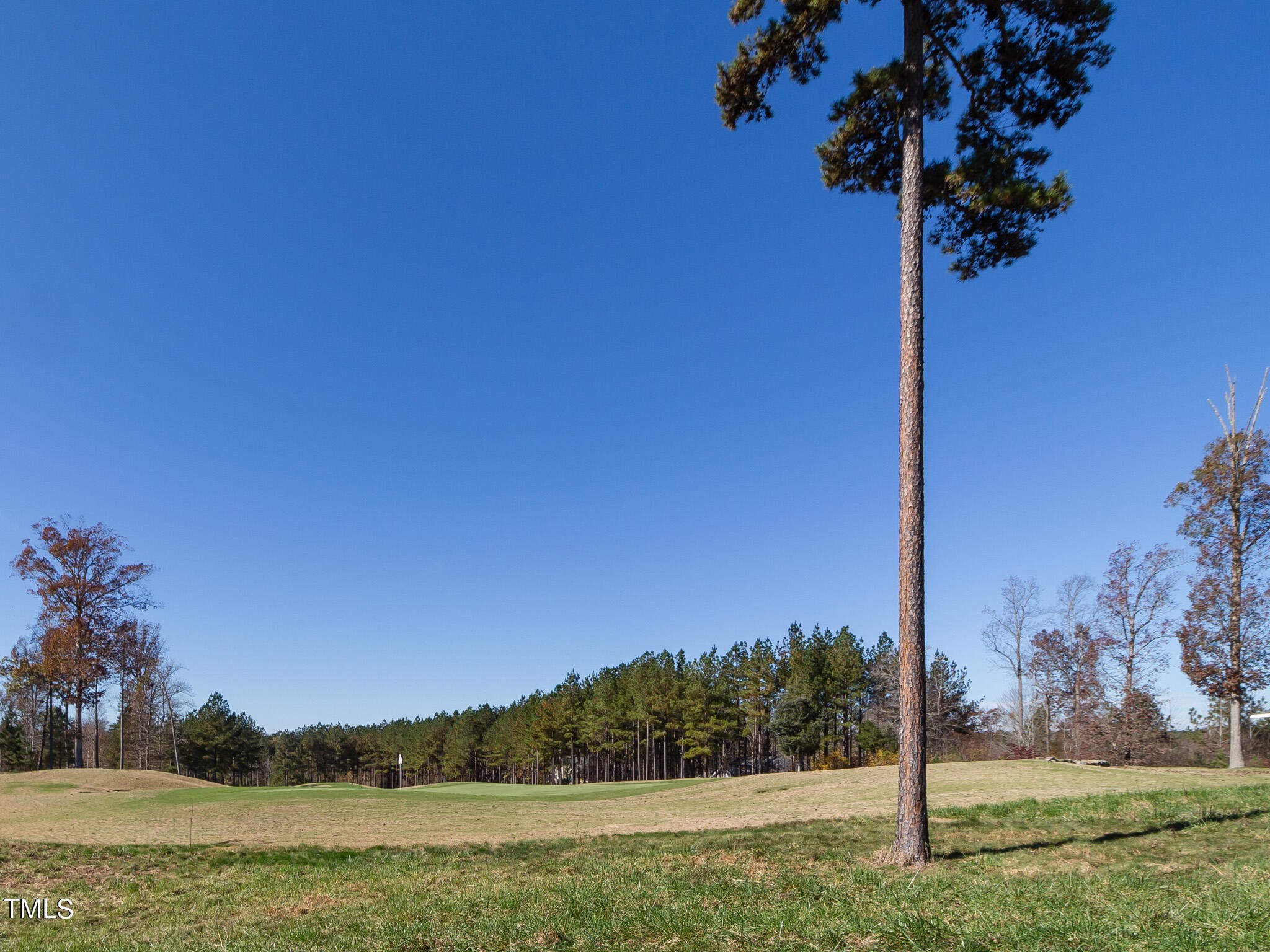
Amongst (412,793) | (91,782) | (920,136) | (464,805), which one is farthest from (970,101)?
(91,782)

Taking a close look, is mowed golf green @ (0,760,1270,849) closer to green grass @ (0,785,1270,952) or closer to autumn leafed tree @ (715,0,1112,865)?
green grass @ (0,785,1270,952)

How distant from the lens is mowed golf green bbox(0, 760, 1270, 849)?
57.4 ft

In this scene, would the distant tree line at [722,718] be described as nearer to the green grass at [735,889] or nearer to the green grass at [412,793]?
the green grass at [412,793]

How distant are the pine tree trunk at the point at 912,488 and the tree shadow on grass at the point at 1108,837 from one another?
20.7 inches

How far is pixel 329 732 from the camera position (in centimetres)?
11969

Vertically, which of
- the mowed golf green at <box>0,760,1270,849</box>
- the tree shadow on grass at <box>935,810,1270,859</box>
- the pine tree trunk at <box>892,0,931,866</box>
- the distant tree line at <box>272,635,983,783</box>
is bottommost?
the distant tree line at <box>272,635,983,783</box>

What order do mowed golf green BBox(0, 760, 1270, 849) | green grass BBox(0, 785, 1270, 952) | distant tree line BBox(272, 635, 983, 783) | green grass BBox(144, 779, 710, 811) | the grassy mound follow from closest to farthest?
green grass BBox(0, 785, 1270, 952) → mowed golf green BBox(0, 760, 1270, 849) → green grass BBox(144, 779, 710, 811) → the grassy mound → distant tree line BBox(272, 635, 983, 783)

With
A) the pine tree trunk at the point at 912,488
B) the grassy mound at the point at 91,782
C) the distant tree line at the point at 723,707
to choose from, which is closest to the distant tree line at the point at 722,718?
the distant tree line at the point at 723,707

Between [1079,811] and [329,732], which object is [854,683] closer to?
[1079,811]

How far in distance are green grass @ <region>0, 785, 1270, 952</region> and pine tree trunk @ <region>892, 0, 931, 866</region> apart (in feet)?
2.46

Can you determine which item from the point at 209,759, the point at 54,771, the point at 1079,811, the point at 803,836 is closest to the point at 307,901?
the point at 803,836

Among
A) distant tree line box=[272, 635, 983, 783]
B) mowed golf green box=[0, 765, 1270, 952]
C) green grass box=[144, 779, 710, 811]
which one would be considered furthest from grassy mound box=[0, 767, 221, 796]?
distant tree line box=[272, 635, 983, 783]

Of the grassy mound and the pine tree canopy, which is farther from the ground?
the pine tree canopy

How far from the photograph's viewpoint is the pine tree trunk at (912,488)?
959 centimetres
